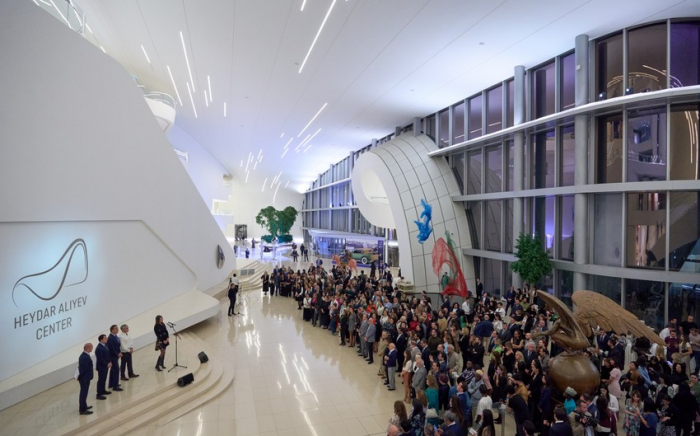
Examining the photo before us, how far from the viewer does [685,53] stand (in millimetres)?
10219

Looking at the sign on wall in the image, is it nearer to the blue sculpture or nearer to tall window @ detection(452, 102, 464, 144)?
the blue sculpture

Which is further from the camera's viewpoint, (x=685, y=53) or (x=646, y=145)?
(x=646, y=145)

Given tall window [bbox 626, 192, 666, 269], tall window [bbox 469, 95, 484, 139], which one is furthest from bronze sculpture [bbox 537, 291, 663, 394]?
tall window [bbox 469, 95, 484, 139]

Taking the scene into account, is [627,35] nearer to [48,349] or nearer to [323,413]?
[323,413]

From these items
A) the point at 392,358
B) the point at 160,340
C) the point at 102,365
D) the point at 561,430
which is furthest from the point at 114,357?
the point at 561,430

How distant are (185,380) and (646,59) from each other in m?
13.9

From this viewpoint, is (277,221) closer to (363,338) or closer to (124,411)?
(363,338)

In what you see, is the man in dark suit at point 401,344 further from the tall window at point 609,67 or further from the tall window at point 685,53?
the tall window at point 685,53

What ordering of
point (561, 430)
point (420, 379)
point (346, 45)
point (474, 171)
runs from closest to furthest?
point (561, 430) < point (420, 379) < point (346, 45) < point (474, 171)

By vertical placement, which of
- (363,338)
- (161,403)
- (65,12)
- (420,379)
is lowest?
(161,403)

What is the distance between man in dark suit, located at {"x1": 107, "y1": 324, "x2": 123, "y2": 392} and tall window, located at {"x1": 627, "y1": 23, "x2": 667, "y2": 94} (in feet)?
45.4

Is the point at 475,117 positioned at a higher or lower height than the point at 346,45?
lower

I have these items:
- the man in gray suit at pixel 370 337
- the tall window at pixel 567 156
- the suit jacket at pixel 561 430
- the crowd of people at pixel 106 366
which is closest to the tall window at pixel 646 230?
the tall window at pixel 567 156

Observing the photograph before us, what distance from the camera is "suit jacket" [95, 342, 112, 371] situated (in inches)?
263
